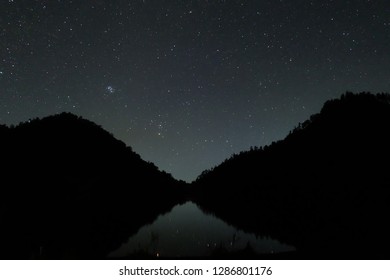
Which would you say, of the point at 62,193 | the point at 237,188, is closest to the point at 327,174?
the point at 237,188

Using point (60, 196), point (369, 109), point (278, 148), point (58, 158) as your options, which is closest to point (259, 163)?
point (278, 148)

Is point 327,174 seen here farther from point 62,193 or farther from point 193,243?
point 193,243

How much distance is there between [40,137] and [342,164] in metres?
Result: 69.7

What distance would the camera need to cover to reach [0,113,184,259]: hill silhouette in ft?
87.1

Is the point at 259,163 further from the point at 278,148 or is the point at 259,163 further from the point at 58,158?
the point at 58,158

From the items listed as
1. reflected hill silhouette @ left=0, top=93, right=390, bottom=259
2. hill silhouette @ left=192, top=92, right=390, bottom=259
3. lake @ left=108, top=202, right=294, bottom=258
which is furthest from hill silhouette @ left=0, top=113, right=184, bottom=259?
hill silhouette @ left=192, top=92, right=390, bottom=259

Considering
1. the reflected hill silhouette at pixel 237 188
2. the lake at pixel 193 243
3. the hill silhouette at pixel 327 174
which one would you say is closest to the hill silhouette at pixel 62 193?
the reflected hill silhouette at pixel 237 188

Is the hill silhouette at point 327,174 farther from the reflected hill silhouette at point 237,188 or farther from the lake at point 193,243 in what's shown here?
the lake at point 193,243

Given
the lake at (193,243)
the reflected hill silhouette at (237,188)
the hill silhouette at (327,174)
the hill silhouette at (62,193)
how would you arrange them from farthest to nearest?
1. the hill silhouette at (327,174)
2. the reflected hill silhouette at (237,188)
3. the hill silhouette at (62,193)
4. the lake at (193,243)

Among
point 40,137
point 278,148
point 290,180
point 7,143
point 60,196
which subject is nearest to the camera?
point 60,196

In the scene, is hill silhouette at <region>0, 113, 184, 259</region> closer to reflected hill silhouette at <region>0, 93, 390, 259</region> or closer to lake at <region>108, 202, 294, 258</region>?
reflected hill silhouette at <region>0, 93, 390, 259</region>

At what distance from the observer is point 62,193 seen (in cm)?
5084

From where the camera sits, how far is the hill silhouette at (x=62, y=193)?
2656 cm

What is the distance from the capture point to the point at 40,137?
73625mm
